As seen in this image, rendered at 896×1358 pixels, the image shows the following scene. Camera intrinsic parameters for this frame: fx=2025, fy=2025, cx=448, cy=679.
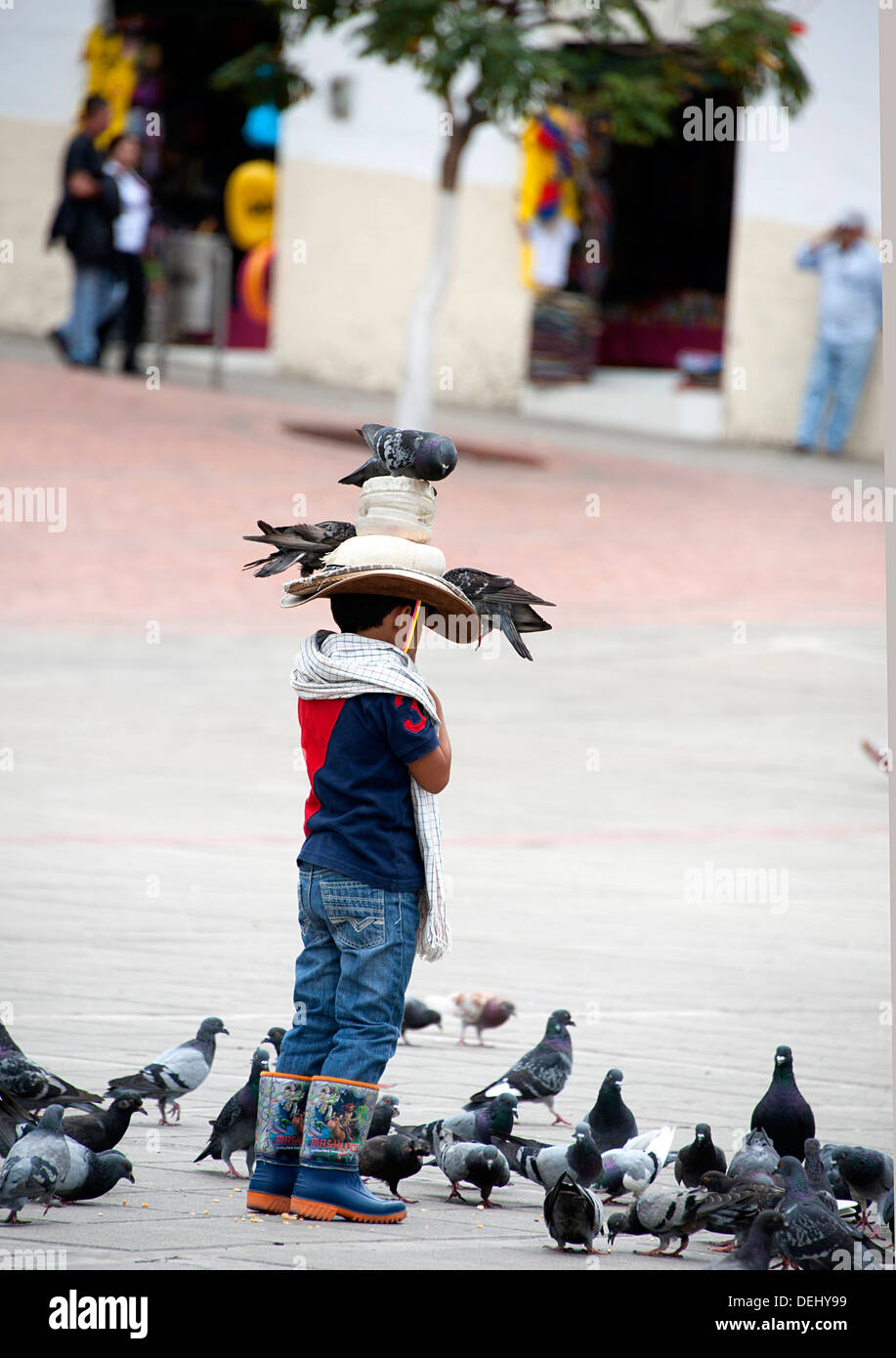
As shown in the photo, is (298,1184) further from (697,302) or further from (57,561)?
(697,302)

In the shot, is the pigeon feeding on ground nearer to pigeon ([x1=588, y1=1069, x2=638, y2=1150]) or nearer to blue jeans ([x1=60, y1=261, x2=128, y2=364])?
pigeon ([x1=588, y1=1069, x2=638, y2=1150])

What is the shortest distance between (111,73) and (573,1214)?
21.4 metres

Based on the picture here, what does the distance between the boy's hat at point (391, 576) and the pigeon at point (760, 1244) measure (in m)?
1.44

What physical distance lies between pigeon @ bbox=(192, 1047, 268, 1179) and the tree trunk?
45.1 ft

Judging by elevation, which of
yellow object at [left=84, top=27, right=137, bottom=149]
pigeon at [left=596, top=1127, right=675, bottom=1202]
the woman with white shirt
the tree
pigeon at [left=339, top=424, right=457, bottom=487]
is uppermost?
yellow object at [left=84, top=27, right=137, bottom=149]

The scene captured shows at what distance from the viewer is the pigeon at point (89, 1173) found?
448 centimetres

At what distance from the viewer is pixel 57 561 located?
15.1 m

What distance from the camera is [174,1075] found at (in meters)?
5.19

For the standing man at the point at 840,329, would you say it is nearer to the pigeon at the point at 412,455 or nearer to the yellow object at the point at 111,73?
the yellow object at the point at 111,73

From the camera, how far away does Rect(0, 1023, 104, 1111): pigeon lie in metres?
4.88

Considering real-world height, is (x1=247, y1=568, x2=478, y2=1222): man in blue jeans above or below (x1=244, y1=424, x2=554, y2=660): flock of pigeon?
below

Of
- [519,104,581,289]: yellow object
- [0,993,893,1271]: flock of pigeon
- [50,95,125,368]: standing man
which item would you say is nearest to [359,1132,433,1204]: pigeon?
[0,993,893,1271]: flock of pigeon

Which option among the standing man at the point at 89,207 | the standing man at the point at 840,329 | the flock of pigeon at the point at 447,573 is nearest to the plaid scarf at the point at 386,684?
the flock of pigeon at the point at 447,573

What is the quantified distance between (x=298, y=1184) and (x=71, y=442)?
13689 millimetres
